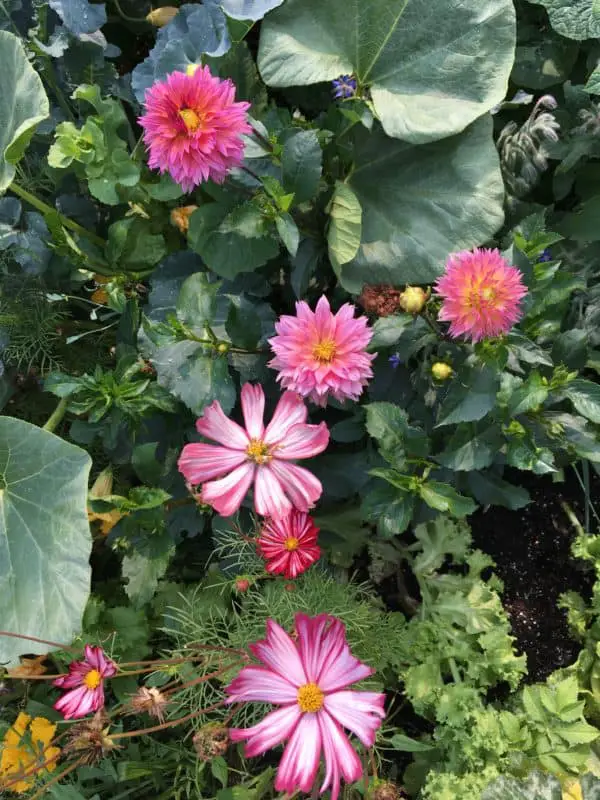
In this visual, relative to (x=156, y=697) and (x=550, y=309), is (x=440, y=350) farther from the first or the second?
(x=156, y=697)

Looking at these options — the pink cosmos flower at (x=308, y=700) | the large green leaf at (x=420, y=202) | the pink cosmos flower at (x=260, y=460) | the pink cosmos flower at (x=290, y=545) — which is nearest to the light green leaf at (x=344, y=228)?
the large green leaf at (x=420, y=202)

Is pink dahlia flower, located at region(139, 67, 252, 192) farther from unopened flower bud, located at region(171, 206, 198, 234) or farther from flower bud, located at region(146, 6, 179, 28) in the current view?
flower bud, located at region(146, 6, 179, 28)

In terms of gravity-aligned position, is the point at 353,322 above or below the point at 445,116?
below

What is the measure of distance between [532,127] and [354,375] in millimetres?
525

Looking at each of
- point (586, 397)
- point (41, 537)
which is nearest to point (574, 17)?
point (586, 397)

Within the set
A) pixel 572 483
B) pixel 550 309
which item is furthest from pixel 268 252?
pixel 572 483

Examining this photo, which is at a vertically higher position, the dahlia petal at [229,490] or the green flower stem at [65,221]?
the green flower stem at [65,221]

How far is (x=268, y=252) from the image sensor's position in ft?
3.24

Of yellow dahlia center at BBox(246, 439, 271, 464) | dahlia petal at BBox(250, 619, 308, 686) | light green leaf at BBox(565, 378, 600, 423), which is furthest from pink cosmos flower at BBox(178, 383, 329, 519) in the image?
light green leaf at BBox(565, 378, 600, 423)

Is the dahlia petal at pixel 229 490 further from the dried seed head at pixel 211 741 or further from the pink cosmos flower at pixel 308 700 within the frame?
the dried seed head at pixel 211 741

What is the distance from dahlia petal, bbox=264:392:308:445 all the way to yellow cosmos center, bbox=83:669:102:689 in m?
0.36

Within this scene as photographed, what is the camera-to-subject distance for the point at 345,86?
1014 mm

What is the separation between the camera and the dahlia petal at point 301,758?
2.36ft

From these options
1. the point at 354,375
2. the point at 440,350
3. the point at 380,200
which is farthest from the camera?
the point at 380,200
